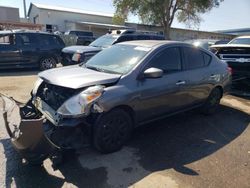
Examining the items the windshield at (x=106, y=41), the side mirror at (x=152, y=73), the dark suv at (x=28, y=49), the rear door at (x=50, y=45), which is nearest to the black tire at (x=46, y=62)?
the dark suv at (x=28, y=49)

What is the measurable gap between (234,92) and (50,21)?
33674mm

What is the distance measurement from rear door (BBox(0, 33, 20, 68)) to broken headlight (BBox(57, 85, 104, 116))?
9249 millimetres

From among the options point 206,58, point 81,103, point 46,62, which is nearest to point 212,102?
point 206,58

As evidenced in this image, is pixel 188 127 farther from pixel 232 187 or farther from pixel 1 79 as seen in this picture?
pixel 1 79

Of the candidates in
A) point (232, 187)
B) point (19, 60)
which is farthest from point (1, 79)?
point (232, 187)

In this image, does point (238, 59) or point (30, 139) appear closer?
point (30, 139)

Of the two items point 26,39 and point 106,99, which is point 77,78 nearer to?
point 106,99

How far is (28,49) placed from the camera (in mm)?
12508

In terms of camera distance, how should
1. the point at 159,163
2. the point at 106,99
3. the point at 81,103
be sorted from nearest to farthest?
→ the point at 81,103
the point at 106,99
the point at 159,163

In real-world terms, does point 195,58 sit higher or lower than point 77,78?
higher

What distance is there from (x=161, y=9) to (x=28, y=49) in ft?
80.9

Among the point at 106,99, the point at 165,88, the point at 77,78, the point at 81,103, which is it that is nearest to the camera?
the point at 81,103

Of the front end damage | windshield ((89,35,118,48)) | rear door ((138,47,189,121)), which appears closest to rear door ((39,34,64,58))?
windshield ((89,35,118,48))

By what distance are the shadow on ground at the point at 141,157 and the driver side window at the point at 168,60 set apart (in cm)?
121
